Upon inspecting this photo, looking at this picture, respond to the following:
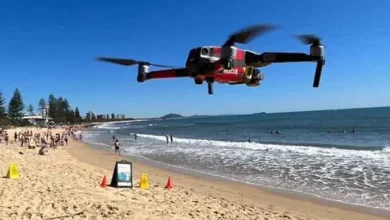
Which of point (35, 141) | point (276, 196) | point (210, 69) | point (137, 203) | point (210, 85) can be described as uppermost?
point (210, 69)

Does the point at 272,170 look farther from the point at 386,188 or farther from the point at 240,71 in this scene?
the point at 240,71

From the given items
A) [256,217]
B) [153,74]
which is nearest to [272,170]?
[256,217]

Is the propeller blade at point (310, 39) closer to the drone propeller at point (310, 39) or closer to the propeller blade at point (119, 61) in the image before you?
the drone propeller at point (310, 39)

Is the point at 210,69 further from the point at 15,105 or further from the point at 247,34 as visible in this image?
the point at 15,105

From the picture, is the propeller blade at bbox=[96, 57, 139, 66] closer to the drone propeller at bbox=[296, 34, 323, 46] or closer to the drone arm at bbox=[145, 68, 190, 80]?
the drone arm at bbox=[145, 68, 190, 80]

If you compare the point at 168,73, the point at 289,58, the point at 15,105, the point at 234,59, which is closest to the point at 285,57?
the point at 289,58

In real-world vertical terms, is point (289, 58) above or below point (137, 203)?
above

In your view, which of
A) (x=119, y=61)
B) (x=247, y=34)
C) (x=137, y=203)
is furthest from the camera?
(x=137, y=203)
